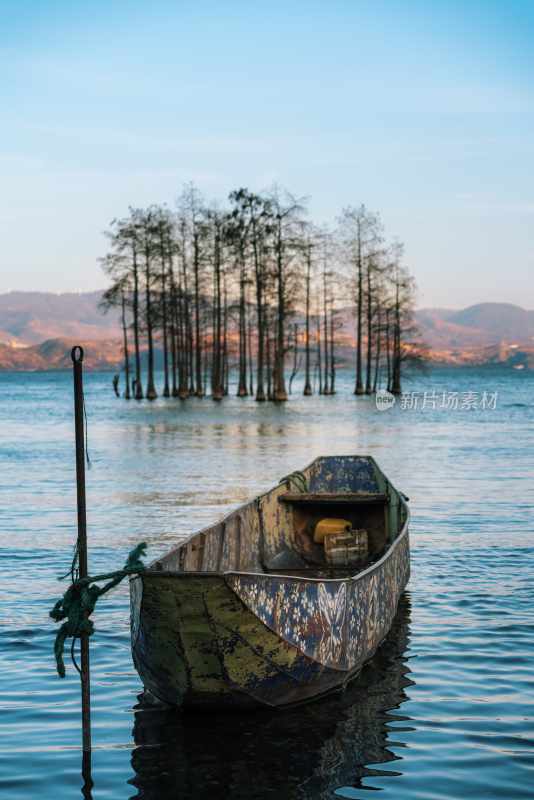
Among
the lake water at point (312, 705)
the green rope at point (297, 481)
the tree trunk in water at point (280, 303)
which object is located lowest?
the lake water at point (312, 705)

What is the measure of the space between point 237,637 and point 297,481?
304 inches

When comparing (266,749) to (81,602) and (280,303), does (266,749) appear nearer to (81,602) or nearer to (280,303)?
(81,602)

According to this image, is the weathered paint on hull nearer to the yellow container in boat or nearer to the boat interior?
the boat interior

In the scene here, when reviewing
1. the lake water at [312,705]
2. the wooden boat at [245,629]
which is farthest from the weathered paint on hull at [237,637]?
the lake water at [312,705]

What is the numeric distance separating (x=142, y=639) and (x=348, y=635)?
76.2 inches

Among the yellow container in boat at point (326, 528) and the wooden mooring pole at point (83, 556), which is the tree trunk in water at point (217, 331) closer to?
the yellow container in boat at point (326, 528)

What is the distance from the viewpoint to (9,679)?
9.56 meters

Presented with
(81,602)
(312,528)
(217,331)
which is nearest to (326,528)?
(312,528)

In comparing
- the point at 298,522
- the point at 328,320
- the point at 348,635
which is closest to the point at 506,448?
the point at 298,522

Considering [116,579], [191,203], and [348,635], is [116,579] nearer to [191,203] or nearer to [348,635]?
[348,635]

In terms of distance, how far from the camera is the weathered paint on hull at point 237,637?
7555 mm

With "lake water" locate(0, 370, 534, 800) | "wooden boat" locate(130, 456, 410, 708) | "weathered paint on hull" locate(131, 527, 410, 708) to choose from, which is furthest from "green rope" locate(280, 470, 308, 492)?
"weathered paint on hull" locate(131, 527, 410, 708)

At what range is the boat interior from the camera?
469 inches

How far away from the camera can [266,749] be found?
25.4 ft
